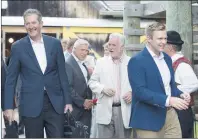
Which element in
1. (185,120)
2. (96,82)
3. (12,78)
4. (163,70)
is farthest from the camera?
(96,82)

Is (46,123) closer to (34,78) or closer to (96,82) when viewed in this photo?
(34,78)

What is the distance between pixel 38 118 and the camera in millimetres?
7492

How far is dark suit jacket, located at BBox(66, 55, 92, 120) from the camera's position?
31.4ft

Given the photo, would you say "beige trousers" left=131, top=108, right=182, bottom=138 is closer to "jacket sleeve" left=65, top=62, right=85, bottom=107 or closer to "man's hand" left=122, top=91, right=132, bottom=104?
"man's hand" left=122, top=91, right=132, bottom=104

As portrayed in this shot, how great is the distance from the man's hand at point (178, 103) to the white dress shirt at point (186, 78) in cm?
133

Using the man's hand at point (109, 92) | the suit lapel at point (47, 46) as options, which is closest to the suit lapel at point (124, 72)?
the man's hand at point (109, 92)

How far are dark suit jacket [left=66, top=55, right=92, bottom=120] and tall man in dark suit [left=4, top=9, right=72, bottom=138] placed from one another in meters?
1.93

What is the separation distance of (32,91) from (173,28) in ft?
10.8

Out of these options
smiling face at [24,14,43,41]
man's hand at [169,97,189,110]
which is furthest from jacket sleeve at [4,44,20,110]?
man's hand at [169,97,189,110]

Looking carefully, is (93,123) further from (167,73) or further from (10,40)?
(10,40)

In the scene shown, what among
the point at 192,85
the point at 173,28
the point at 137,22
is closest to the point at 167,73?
the point at 192,85

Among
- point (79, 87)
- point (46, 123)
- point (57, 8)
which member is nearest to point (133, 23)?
point (79, 87)

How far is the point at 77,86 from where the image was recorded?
31.6ft

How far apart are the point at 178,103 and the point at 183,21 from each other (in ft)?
11.6
